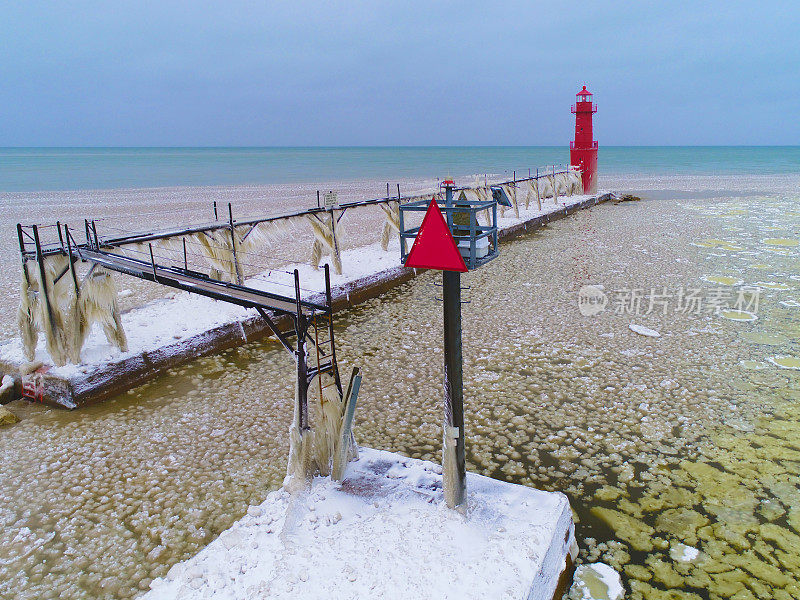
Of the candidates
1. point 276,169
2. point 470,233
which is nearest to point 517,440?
point 470,233

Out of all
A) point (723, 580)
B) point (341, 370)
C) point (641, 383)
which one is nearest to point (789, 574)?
point (723, 580)

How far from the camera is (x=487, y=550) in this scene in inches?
120

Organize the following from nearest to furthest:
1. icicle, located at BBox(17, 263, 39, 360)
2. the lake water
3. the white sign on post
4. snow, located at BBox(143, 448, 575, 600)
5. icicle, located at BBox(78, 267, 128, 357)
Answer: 1. snow, located at BBox(143, 448, 575, 600)
2. icicle, located at BBox(17, 263, 39, 360)
3. icicle, located at BBox(78, 267, 128, 357)
4. the white sign on post
5. the lake water

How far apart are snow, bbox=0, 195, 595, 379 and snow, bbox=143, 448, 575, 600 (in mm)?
2121

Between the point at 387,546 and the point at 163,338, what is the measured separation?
4947 mm

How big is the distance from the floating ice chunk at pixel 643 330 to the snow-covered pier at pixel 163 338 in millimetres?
4525

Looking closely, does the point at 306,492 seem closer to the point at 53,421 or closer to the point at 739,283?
the point at 53,421

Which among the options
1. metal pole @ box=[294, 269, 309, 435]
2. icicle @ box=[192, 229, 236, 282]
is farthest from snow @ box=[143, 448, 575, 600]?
icicle @ box=[192, 229, 236, 282]

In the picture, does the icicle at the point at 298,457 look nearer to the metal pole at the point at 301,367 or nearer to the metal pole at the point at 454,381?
the metal pole at the point at 301,367

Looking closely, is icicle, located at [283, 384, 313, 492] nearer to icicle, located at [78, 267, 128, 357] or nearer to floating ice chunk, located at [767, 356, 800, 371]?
icicle, located at [78, 267, 128, 357]

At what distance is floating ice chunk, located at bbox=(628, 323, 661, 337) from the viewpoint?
24.3ft

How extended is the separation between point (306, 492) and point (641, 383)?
4091mm

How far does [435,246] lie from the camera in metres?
2.93

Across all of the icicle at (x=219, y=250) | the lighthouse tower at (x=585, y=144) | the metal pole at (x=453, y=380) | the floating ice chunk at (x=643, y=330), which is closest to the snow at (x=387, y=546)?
the metal pole at (x=453, y=380)
